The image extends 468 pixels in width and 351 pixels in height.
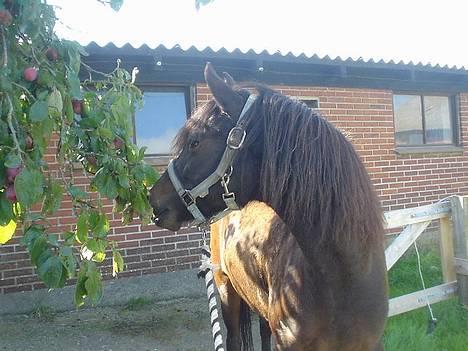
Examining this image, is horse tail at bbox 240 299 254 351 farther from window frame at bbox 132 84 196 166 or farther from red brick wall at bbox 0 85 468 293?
window frame at bbox 132 84 196 166

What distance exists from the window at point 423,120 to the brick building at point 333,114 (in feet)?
0.06

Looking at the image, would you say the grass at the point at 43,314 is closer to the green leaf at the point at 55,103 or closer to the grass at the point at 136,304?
the grass at the point at 136,304

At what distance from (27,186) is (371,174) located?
6.38 meters

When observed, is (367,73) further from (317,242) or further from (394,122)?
(317,242)

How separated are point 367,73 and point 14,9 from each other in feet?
21.1

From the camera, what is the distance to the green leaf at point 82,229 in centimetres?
152

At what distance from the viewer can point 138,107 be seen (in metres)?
1.92

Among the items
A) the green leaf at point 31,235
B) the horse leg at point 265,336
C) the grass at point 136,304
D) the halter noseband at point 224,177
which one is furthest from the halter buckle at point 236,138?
the grass at point 136,304

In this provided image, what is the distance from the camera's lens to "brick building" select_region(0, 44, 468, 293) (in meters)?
5.49

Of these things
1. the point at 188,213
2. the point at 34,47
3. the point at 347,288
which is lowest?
the point at 347,288

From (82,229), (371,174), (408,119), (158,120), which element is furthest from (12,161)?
(408,119)

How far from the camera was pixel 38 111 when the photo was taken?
126 cm

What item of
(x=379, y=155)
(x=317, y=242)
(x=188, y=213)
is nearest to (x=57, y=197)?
(x=188, y=213)

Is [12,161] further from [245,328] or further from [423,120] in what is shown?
[423,120]
